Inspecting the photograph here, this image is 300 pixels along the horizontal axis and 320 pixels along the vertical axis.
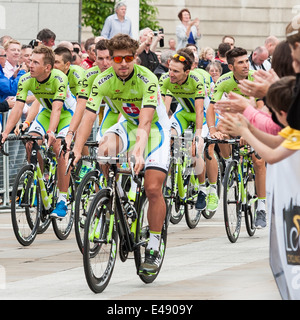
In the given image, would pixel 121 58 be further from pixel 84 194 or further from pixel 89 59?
pixel 89 59

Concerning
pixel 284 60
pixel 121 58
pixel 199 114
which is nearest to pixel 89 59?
pixel 199 114

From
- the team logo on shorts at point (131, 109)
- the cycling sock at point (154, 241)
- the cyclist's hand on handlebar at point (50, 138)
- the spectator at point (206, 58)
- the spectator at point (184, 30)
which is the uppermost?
the spectator at point (184, 30)

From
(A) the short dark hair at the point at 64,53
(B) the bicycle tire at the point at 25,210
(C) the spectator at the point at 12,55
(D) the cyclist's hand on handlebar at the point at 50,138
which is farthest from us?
(C) the spectator at the point at 12,55

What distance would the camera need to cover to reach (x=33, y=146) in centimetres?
1223

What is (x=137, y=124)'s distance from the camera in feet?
32.5

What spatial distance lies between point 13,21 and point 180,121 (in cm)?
846

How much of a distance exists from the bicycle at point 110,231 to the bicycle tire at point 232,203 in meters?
2.90

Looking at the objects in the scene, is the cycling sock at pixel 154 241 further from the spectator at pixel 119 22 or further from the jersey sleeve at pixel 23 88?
the spectator at pixel 119 22

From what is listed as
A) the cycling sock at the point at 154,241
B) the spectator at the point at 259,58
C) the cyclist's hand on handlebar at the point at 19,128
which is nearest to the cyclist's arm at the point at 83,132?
the cycling sock at the point at 154,241

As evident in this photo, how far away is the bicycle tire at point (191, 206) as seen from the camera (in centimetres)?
1382

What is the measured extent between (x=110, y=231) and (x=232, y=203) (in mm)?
3909

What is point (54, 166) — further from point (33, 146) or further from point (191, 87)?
point (191, 87)
